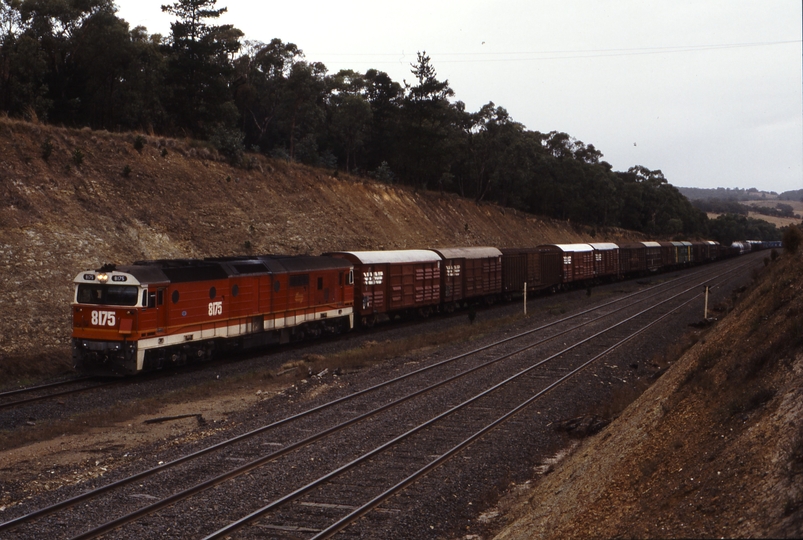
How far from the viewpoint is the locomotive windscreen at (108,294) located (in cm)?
1972

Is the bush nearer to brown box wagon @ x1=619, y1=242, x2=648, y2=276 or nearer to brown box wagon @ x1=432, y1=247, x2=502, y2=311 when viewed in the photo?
brown box wagon @ x1=432, y1=247, x2=502, y2=311

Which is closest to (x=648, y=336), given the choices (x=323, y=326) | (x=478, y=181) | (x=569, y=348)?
(x=569, y=348)

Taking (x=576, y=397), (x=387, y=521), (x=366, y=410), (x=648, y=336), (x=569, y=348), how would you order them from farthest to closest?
(x=648, y=336), (x=569, y=348), (x=576, y=397), (x=366, y=410), (x=387, y=521)

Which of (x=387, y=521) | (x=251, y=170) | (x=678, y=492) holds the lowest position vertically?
(x=387, y=521)

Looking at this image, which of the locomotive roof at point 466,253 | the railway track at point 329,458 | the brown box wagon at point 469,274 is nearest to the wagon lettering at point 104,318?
the railway track at point 329,458

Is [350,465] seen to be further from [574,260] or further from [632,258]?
[632,258]

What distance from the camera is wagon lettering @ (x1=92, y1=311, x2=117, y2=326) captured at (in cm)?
1972

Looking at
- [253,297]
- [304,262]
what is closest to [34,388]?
[253,297]

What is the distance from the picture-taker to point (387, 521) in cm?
1016

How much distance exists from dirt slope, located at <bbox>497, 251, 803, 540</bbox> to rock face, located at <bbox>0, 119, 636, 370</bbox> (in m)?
19.9

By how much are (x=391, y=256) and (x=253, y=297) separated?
10087 mm

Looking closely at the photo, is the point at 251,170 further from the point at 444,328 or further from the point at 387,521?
the point at 387,521

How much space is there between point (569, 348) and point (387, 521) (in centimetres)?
1661

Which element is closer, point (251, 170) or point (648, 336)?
point (648, 336)
